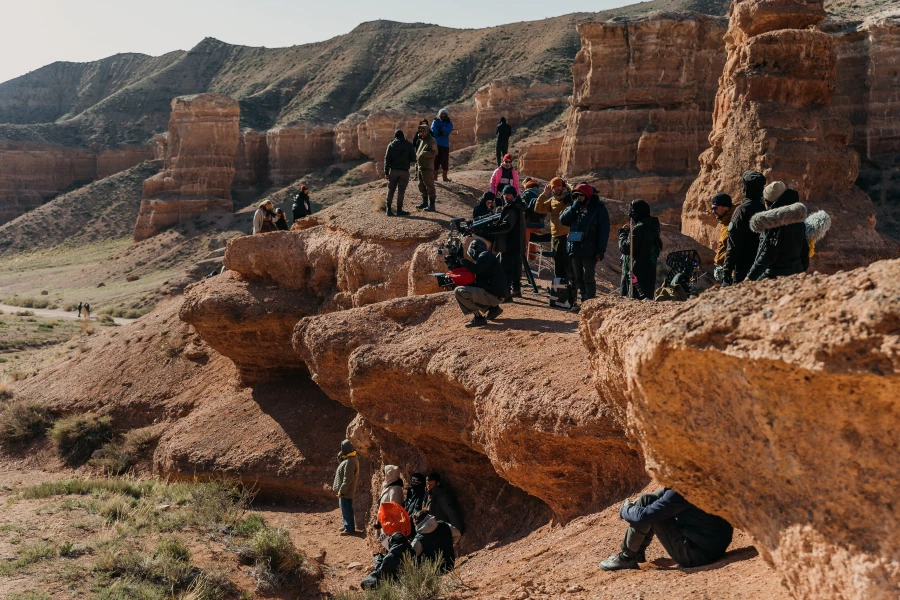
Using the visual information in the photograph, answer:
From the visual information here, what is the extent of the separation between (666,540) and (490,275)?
4.82 m

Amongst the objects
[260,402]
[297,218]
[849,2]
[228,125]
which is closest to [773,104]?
[297,218]

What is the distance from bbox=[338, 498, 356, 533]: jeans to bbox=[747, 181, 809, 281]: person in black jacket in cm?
709

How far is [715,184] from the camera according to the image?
779 inches

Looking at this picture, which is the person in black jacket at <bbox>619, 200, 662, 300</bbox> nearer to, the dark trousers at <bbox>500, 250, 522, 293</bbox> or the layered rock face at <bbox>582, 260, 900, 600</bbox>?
the dark trousers at <bbox>500, 250, 522, 293</bbox>

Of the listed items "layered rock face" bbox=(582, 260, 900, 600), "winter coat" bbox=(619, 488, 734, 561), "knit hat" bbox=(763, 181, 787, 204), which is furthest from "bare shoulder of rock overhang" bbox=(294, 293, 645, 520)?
"layered rock face" bbox=(582, 260, 900, 600)

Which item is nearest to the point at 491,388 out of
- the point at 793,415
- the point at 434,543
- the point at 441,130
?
the point at 434,543

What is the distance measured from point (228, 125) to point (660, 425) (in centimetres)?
5052

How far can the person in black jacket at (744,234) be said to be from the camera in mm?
7703

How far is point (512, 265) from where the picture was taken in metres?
11.7

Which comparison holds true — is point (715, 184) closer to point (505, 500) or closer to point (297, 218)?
point (297, 218)

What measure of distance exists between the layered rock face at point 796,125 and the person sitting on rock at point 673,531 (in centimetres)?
1303

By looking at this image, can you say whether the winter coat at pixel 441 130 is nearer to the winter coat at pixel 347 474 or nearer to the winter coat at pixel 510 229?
the winter coat at pixel 510 229

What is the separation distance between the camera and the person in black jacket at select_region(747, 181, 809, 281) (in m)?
7.04

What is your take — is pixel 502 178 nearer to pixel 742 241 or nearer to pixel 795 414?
pixel 742 241
